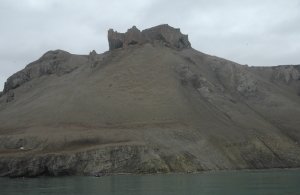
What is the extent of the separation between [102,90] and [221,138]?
43.4 meters

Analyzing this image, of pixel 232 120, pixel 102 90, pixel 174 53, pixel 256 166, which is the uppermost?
pixel 174 53

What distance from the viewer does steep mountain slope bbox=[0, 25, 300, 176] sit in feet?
408

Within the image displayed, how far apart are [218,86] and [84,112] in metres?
56.1

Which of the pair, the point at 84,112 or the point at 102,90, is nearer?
the point at 84,112

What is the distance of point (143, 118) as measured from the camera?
486 ft

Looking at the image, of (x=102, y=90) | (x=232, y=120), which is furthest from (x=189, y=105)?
(x=102, y=90)

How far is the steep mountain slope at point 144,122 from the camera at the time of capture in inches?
4897

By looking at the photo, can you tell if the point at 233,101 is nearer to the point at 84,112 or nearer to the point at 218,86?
the point at 218,86

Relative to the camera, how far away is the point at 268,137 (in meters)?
158

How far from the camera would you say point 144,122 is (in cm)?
14475

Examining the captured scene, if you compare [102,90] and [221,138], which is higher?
[102,90]

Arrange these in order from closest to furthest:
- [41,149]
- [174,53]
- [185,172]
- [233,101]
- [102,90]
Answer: [185,172], [41,149], [102,90], [233,101], [174,53]

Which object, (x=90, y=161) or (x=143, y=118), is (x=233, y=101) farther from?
(x=90, y=161)

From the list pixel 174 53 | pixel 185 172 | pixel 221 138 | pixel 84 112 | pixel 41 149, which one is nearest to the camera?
pixel 185 172
